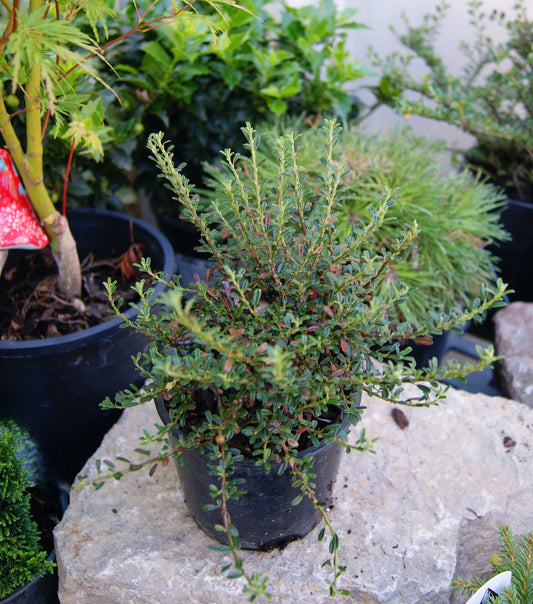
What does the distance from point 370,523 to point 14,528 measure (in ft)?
2.54

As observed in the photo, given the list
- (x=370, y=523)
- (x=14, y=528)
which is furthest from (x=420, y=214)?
(x=14, y=528)

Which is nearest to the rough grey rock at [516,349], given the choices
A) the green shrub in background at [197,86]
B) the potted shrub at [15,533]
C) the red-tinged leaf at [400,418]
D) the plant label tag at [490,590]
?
the red-tinged leaf at [400,418]

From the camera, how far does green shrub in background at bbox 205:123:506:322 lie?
1.78 m

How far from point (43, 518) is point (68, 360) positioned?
1.47 ft

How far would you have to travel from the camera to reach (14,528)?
3.91ft

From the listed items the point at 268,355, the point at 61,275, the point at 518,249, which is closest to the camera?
the point at 268,355

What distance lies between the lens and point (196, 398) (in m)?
1.08

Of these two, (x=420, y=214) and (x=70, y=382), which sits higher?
(x=420, y=214)

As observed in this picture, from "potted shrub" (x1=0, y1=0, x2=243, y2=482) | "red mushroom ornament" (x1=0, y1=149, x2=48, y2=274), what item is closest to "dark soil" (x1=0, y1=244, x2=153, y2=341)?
"potted shrub" (x1=0, y1=0, x2=243, y2=482)

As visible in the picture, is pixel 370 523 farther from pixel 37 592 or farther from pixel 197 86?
pixel 197 86

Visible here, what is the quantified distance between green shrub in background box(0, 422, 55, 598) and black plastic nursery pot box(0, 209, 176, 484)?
19cm

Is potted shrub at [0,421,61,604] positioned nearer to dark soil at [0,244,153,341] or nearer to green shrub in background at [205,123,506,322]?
dark soil at [0,244,153,341]

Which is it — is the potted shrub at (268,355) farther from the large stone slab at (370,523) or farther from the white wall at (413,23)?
the white wall at (413,23)

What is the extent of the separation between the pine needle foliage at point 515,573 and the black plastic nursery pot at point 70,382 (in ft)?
3.03
